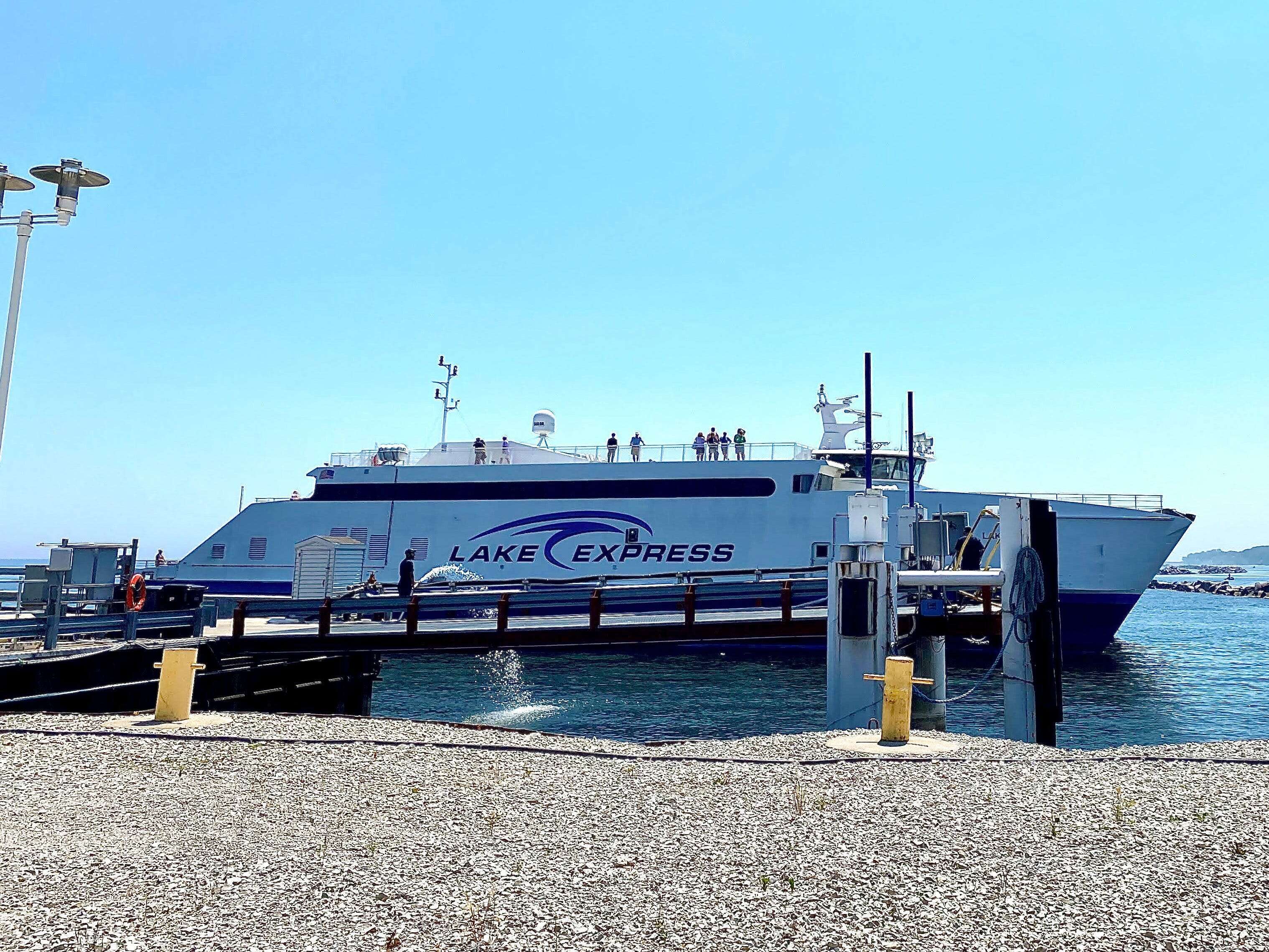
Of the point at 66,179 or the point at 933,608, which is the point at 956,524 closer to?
the point at 933,608

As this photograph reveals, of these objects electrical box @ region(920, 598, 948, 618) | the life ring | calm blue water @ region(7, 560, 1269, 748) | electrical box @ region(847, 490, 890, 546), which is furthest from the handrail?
electrical box @ region(847, 490, 890, 546)

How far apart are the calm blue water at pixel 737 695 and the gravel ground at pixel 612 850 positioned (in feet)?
26.7

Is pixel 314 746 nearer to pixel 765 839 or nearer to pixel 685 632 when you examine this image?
pixel 765 839

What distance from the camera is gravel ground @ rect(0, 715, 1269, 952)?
173 inches

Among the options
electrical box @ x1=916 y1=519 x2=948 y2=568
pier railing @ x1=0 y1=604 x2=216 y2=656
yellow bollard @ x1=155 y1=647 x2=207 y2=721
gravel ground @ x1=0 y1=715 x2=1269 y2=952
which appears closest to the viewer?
gravel ground @ x1=0 y1=715 x2=1269 y2=952

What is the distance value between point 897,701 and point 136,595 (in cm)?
1338

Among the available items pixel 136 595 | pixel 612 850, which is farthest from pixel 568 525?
pixel 612 850

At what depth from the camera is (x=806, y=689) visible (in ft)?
68.1

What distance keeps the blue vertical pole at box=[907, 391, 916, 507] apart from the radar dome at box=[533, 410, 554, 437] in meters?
13.9

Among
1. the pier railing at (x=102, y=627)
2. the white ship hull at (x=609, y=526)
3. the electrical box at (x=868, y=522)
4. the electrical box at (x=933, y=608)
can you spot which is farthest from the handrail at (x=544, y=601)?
the white ship hull at (x=609, y=526)

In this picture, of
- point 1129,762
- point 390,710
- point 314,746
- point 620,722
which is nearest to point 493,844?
point 314,746

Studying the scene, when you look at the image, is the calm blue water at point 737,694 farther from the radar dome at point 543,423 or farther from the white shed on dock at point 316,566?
the radar dome at point 543,423

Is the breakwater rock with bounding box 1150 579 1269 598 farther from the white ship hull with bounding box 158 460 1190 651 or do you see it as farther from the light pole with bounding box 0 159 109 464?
the light pole with bounding box 0 159 109 464

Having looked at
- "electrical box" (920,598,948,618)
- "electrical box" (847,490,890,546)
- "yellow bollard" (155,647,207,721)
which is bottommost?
"yellow bollard" (155,647,207,721)
